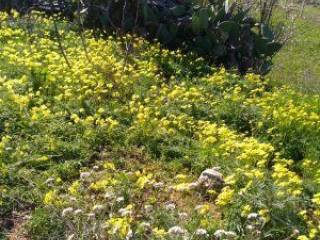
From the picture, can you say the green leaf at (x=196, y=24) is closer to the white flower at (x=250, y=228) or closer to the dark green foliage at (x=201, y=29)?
the dark green foliage at (x=201, y=29)

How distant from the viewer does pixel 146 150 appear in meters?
5.84

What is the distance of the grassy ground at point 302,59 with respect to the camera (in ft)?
35.9

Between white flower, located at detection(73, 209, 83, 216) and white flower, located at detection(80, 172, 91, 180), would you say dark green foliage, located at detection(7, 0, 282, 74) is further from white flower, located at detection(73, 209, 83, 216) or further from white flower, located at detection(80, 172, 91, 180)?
white flower, located at detection(73, 209, 83, 216)

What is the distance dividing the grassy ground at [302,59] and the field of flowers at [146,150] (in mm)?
2785

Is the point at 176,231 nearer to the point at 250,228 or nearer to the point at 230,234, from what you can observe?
the point at 230,234

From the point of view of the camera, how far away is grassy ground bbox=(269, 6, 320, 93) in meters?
10.9

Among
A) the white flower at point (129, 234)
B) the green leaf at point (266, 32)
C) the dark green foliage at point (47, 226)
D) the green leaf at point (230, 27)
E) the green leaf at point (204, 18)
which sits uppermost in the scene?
the green leaf at point (204, 18)

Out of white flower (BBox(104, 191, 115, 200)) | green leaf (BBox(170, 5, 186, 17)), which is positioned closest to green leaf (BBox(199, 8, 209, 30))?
green leaf (BBox(170, 5, 186, 17))

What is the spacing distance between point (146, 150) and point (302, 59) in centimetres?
880

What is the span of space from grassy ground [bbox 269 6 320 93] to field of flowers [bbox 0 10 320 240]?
2.78 m

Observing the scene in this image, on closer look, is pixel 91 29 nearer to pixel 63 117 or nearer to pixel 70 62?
pixel 70 62

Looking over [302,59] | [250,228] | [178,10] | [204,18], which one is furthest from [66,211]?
[302,59]

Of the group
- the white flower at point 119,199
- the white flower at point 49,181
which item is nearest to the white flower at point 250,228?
the white flower at point 119,199

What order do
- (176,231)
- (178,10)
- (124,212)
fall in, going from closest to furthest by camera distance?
(176,231) < (124,212) < (178,10)
